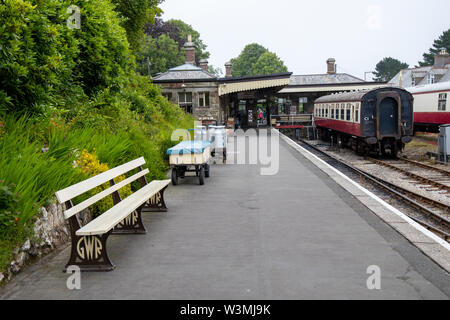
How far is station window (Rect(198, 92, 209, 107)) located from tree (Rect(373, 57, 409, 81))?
115 metres

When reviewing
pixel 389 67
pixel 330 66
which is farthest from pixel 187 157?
pixel 389 67

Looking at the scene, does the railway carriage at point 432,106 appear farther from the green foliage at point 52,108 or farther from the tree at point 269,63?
the tree at point 269,63

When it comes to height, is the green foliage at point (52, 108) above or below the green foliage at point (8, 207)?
above

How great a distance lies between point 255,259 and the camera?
17.3ft

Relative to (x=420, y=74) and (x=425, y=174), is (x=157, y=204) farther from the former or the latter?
(x=420, y=74)

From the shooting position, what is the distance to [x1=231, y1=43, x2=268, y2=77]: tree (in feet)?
358

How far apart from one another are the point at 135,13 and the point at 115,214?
63.0 feet

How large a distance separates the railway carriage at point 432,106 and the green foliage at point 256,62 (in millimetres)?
69869

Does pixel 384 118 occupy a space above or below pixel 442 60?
below

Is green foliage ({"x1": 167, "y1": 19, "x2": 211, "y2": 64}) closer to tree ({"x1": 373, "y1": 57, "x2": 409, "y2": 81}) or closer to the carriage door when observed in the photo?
the carriage door

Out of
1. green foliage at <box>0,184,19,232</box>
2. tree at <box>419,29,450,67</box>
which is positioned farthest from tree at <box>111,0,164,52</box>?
tree at <box>419,29,450,67</box>

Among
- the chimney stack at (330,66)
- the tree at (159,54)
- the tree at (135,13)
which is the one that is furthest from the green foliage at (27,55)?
the tree at (159,54)

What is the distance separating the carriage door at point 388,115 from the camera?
67.2ft
